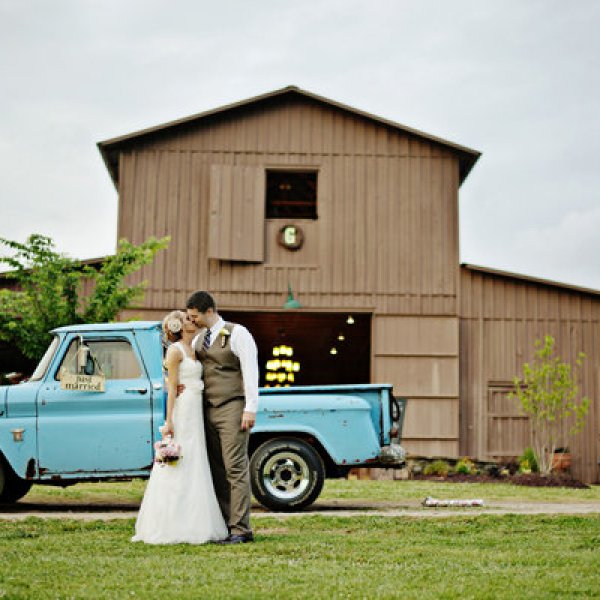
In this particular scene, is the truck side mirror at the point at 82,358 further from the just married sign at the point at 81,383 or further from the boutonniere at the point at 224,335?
the boutonniere at the point at 224,335

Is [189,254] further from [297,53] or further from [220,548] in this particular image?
[220,548]

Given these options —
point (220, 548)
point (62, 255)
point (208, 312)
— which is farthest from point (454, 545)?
point (62, 255)

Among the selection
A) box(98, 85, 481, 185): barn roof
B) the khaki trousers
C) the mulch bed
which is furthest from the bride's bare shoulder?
Answer: box(98, 85, 481, 185): barn roof

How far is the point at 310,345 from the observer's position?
26.6 m

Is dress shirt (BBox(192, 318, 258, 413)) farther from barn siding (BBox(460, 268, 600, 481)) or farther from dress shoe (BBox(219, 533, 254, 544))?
barn siding (BBox(460, 268, 600, 481))

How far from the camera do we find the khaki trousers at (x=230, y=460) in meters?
7.88

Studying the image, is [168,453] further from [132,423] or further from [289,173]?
[289,173]

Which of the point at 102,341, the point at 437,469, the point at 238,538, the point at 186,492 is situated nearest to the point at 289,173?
the point at 437,469

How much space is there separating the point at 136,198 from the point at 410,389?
248 inches

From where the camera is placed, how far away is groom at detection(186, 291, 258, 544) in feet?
25.9

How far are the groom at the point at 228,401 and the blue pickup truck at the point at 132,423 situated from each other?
2453mm

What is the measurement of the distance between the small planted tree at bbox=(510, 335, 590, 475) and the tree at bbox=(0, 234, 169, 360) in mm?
7606

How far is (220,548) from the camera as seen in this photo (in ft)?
24.5

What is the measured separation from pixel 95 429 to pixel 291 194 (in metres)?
11.7
